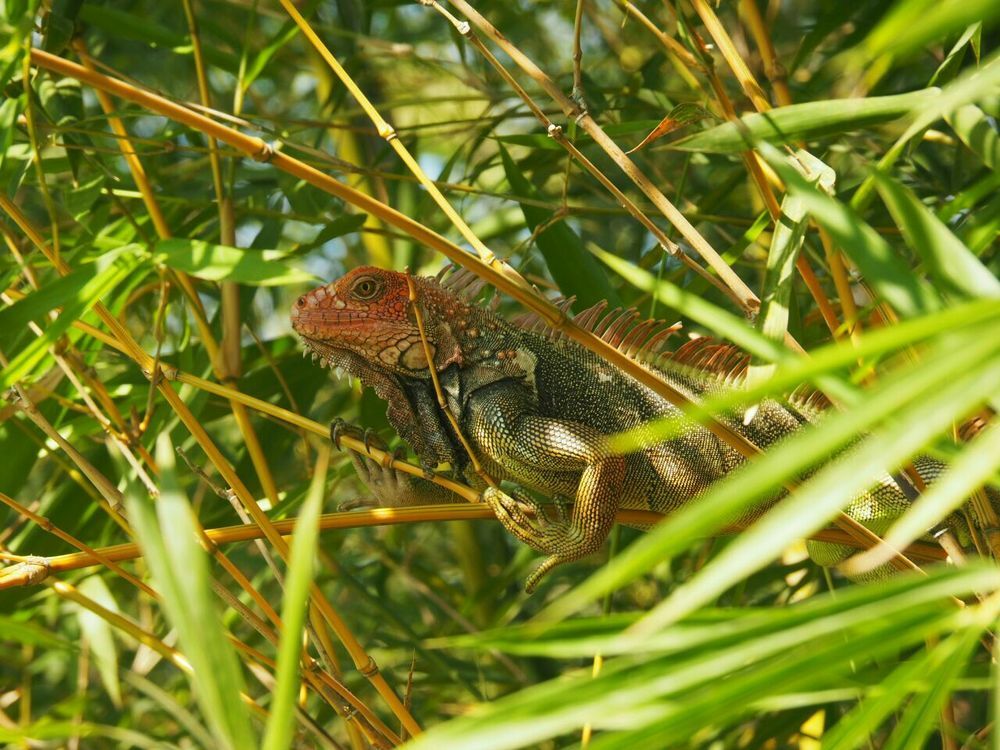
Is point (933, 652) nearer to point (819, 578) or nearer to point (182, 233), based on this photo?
point (819, 578)

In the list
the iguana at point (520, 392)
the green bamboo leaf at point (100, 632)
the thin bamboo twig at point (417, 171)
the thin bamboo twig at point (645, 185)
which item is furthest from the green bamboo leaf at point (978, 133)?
the green bamboo leaf at point (100, 632)

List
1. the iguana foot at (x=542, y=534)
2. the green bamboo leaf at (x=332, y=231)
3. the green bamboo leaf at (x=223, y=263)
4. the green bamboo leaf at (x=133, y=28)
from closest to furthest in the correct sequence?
the green bamboo leaf at (x=223, y=263), the iguana foot at (x=542, y=534), the green bamboo leaf at (x=332, y=231), the green bamboo leaf at (x=133, y=28)

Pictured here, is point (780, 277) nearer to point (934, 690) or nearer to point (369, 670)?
point (934, 690)

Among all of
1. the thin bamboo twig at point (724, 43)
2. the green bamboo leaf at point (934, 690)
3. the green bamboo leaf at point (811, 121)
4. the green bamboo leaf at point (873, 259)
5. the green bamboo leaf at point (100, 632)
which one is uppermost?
the thin bamboo twig at point (724, 43)

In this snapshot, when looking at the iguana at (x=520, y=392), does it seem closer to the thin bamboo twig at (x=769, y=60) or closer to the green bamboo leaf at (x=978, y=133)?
the thin bamboo twig at (x=769, y=60)

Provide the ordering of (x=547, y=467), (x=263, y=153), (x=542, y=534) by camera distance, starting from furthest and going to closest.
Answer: (x=547, y=467) < (x=542, y=534) < (x=263, y=153)

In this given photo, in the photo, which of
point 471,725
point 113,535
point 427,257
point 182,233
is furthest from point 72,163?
point 471,725

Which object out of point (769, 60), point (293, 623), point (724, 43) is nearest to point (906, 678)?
point (293, 623)
